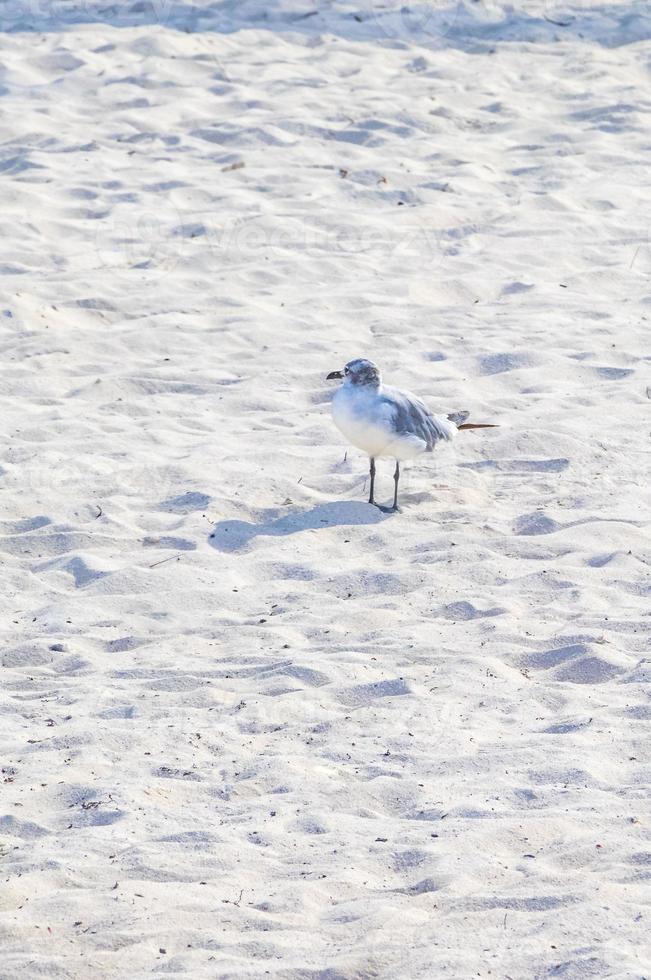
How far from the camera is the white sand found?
11.7ft

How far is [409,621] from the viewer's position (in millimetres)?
5027

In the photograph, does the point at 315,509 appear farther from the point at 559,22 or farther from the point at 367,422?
the point at 559,22

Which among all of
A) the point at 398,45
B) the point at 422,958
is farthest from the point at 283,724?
the point at 398,45

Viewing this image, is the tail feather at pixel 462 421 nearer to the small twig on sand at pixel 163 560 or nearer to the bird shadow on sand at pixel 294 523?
the bird shadow on sand at pixel 294 523

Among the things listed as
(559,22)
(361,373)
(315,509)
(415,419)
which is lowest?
(315,509)

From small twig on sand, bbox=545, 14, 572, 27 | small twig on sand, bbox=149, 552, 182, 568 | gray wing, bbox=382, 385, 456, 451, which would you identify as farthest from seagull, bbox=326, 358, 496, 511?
small twig on sand, bbox=545, 14, 572, 27

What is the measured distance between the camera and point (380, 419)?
5805mm

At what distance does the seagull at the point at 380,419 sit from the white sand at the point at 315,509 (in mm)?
211

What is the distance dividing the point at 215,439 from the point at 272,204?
2767mm

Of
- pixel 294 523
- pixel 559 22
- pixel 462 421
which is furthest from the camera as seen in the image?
pixel 559 22

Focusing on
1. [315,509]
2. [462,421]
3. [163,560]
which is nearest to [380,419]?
[315,509]

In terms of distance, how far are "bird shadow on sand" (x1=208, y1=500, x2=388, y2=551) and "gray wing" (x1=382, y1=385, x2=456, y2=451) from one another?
1.03 feet

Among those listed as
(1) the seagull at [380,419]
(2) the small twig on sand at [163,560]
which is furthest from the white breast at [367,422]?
(2) the small twig on sand at [163,560]

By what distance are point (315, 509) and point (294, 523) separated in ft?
0.50
